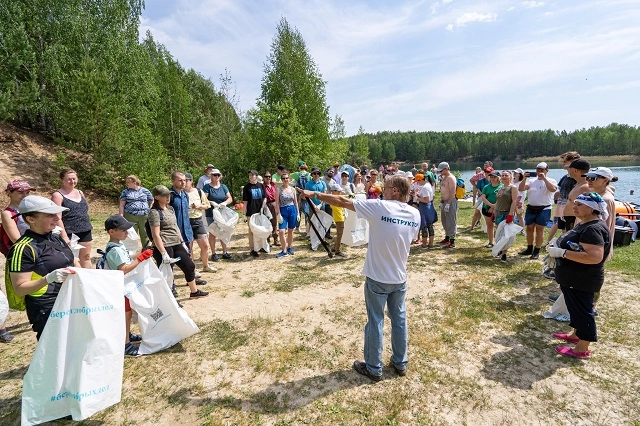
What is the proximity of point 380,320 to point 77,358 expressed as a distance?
2.49 meters

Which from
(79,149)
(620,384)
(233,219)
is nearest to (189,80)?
(79,149)

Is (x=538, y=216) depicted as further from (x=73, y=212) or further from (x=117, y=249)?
(x=73, y=212)

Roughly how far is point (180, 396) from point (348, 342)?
187cm

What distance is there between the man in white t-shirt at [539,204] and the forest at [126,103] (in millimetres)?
12979

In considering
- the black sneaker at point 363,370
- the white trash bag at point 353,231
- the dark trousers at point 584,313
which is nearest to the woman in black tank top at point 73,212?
the black sneaker at point 363,370

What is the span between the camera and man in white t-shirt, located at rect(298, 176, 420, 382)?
112 inches

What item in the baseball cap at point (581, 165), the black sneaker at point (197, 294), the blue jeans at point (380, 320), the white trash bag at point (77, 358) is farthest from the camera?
the black sneaker at point (197, 294)

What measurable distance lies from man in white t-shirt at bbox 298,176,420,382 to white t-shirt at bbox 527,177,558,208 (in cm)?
475

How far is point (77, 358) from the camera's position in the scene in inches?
97.5

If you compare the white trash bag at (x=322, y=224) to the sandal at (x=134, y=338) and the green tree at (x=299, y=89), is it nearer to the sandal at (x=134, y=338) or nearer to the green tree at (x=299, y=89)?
the sandal at (x=134, y=338)

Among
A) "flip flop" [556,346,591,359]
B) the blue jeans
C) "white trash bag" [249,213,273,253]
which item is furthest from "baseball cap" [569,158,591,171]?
"white trash bag" [249,213,273,253]

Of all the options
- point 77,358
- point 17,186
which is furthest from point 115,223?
point 17,186

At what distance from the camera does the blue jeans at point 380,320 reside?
2973 mm

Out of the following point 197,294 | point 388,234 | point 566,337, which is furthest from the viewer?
point 197,294
